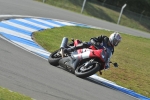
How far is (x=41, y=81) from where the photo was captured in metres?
8.70

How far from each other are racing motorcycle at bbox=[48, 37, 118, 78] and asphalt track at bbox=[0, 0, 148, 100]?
0.61 feet

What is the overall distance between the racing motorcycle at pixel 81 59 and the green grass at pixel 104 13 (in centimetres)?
2048

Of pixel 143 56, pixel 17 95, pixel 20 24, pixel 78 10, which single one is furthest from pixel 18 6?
pixel 17 95

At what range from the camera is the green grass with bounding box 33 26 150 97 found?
41.7 ft

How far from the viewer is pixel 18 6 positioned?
2214 cm

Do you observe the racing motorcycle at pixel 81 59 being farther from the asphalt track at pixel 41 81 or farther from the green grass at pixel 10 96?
the green grass at pixel 10 96

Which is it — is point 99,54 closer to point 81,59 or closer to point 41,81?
point 81,59

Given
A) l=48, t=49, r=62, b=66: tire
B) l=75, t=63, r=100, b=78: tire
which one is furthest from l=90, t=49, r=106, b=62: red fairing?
l=48, t=49, r=62, b=66: tire

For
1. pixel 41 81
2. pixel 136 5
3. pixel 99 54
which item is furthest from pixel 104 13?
pixel 41 81

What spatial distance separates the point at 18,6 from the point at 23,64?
41.1ft

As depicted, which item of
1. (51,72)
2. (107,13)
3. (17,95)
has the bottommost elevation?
(107,13)

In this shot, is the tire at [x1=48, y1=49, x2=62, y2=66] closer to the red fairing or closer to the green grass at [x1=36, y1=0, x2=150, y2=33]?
the red fairing

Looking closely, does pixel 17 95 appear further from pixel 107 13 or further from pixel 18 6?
pixel 107 13

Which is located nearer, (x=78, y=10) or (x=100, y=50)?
(x=100, y=50)
